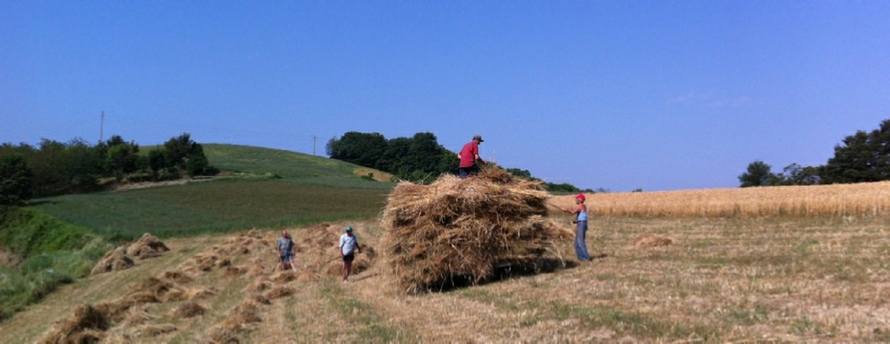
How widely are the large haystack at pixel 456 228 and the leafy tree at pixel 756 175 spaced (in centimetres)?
6156

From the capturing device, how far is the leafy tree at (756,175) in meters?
69.5

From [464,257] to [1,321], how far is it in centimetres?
2052

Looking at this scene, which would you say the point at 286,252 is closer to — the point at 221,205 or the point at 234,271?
the point at 234,271

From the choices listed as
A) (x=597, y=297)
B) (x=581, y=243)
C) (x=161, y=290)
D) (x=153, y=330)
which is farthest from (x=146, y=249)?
(x=597, y=297)

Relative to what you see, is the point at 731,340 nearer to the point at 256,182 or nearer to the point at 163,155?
the point at 256,182

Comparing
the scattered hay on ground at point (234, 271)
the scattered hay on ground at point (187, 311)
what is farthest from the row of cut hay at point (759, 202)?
the scattered hay on ground at point (187, 311)

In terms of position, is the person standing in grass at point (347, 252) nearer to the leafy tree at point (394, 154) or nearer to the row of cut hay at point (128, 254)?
the row of cut hay at point (128, 254)

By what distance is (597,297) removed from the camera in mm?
10453

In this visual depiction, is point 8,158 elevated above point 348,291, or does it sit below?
above

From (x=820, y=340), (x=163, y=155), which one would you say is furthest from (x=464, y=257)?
(x=163, y=155)

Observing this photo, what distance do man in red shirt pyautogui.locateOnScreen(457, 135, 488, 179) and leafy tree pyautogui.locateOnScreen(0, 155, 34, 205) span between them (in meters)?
60.6

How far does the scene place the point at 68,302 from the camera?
26.5 meters

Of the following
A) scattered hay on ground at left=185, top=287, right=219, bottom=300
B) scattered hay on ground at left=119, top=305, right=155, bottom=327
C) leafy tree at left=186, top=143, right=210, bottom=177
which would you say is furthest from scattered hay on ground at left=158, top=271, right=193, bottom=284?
leafy tree at left=186, top=143, right=210, bottom=177

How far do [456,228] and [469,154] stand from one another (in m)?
2.01
